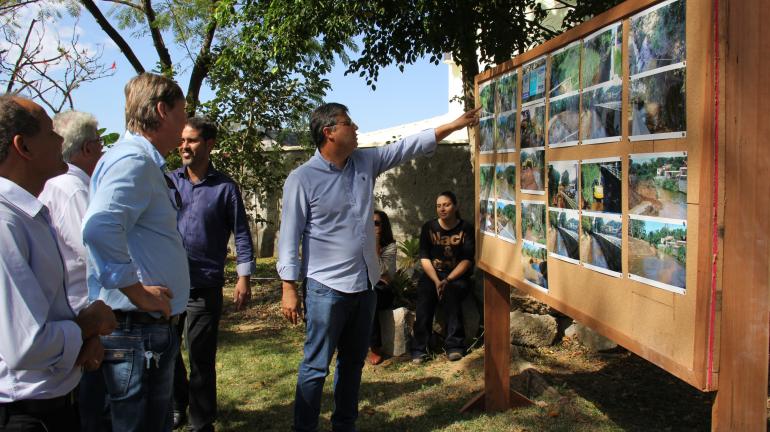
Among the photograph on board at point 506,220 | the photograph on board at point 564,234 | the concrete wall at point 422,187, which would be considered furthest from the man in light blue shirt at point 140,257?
the concrete wall at point 422,187

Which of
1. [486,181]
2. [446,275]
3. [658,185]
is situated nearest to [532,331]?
[446,275]

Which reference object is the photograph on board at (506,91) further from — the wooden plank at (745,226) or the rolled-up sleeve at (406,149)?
the wooden plank at (745,226)

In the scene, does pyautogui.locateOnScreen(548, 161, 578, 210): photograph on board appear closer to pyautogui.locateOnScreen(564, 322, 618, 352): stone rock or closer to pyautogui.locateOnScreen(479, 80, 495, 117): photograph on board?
pyautogui.locateOnScreen(479, 80, 495, 117): photograph on board

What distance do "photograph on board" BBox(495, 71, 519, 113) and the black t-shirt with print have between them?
2343mm

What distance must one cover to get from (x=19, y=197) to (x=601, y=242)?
211cm

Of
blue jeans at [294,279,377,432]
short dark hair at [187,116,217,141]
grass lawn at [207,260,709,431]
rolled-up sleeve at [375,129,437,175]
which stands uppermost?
short dark hair at [187,116,217,141]

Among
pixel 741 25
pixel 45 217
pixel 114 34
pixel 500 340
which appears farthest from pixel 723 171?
pixel 114 34

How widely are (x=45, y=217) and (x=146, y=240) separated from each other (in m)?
0.62

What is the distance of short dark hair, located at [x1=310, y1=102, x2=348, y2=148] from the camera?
3.57 m

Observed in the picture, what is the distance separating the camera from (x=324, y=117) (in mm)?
3582

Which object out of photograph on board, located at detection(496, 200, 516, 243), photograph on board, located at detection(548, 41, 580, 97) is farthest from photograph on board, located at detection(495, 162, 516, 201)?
photograph on board, located at detection(548, 41, 580, 97)

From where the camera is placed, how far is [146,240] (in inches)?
96.3

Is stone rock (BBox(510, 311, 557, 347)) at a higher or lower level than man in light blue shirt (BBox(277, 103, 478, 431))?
lower

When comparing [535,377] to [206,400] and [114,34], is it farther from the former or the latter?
[114,34]
